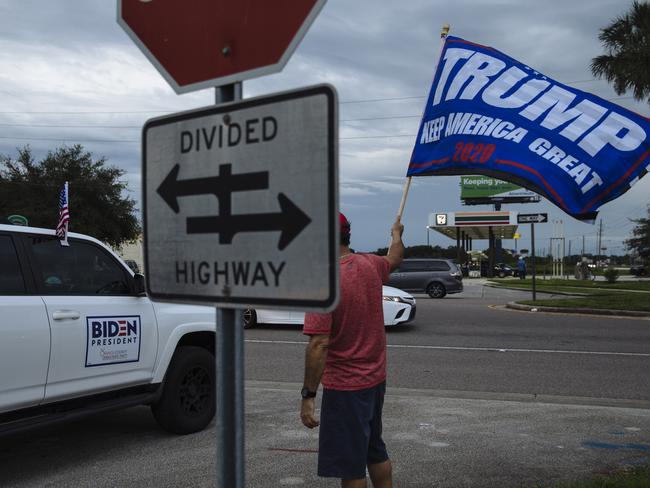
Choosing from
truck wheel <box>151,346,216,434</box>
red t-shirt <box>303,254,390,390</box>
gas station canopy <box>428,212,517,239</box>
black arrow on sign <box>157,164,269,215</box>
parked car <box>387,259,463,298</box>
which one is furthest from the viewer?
gas station canopy <box>428,212,517,239</box>

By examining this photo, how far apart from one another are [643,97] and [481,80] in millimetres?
26347

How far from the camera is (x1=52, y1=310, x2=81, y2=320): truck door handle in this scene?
15.9 ft

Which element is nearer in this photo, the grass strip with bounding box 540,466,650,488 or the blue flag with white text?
the grass strip with bounding box 540,466,650,488

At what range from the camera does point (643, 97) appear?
28.1m

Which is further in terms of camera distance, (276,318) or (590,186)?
(276,318)

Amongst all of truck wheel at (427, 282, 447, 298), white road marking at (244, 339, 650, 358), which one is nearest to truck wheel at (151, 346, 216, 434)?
white road marking at (244, 339, 650, 358)

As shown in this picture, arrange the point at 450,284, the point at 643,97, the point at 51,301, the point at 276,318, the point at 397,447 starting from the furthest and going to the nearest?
the point at 643,97 → the point at 450,284 → the point at 276,318 → the point at 397,447 → the point at 51,301

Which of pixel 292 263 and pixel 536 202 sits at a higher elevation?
pixel 536 202

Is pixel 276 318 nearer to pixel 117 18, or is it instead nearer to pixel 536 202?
pixel 117 18

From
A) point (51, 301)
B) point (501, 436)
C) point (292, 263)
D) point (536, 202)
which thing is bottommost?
point (501, 436)

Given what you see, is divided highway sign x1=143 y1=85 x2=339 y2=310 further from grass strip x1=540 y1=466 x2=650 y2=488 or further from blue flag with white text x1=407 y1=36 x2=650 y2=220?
grass strip x1=540 y1=466 x2=650 y2=488

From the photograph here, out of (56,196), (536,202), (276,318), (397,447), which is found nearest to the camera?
(397,447)

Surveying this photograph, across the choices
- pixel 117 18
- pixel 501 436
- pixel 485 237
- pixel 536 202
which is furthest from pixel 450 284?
pixel 536 202

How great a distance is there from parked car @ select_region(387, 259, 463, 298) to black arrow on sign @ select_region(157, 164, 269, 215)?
76.7 ft
